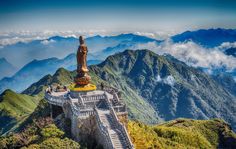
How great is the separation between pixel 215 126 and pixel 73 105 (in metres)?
78.3

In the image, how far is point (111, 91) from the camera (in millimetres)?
60750

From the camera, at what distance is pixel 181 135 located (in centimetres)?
7775

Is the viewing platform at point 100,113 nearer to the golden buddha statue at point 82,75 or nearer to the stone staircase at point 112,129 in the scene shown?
the stone staircase at point 112,129

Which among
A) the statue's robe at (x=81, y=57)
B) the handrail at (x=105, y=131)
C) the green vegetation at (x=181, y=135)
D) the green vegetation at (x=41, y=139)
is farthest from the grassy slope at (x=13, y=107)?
the handrail at (x=105, y=131)

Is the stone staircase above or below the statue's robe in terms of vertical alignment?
below

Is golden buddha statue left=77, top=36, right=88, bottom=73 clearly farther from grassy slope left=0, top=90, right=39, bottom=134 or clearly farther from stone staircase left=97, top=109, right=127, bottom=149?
grassy slope left=0, top=90, right=39, bottom=134

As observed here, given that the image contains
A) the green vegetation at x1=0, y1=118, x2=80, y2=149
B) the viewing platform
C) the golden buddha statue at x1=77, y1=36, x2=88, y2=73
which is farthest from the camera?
the golden buddha statue at x1=77, y1=36, x2=88, y2=73

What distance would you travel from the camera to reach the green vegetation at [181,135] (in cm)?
5325

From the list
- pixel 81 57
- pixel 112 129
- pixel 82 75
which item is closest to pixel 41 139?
pixel 112 129

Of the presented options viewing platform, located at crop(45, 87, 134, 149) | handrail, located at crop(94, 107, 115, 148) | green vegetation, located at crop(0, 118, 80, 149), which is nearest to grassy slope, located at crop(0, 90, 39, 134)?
green vegetation, located at crop(0, 118, 80, 149)

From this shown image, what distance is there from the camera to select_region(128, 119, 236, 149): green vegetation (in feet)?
175

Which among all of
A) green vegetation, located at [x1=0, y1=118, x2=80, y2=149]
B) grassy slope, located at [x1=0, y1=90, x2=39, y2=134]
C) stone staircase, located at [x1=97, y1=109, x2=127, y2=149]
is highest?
stone staircase, located at [x1=97, y1=109, x2=127, y2=149]

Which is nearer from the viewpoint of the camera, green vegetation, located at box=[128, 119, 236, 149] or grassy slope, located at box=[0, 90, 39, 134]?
green vegetation, located at box=[128, 119, 236, 149]

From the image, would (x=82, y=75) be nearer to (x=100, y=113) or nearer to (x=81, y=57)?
(x=81, y=57)
